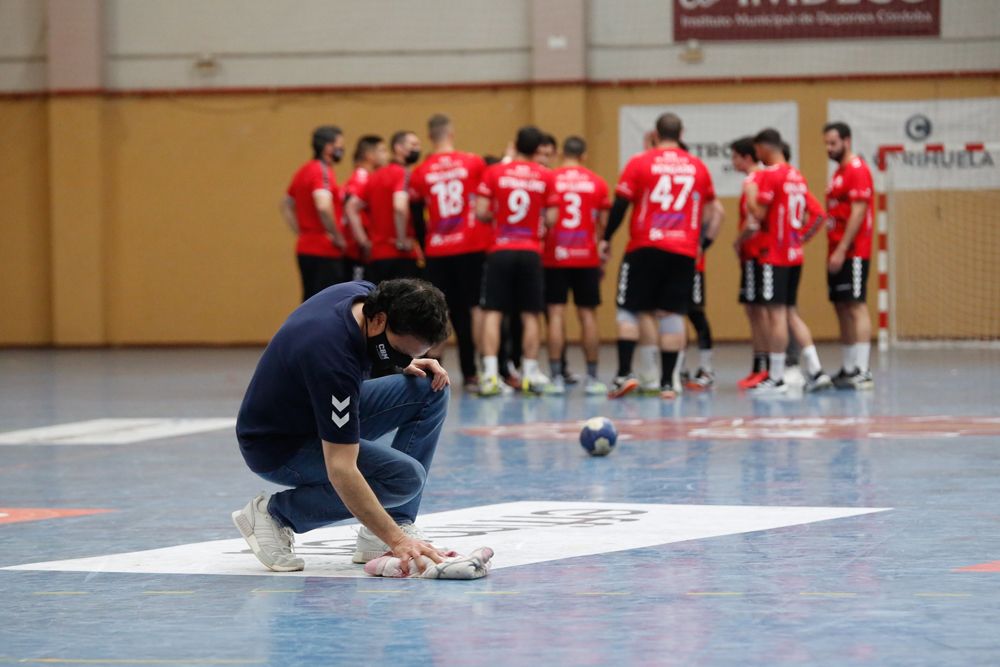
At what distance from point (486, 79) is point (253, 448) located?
50.9 feet

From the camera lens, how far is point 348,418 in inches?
177

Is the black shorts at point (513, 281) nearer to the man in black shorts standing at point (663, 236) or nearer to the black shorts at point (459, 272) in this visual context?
the black shorts at point (459, 272)

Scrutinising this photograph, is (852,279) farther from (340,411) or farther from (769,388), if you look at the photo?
(340,411)

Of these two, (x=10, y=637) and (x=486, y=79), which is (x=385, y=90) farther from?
(x=10, y=637)

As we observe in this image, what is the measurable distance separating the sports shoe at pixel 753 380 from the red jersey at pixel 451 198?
2.41 meters

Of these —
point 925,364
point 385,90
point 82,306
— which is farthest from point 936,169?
point 82,306

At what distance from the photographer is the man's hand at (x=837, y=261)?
12.2 m

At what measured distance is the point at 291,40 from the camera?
66.5ft

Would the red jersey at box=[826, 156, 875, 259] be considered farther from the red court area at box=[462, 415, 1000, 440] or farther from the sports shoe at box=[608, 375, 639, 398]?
the red court area at box=[462, 415, 1000, 440]

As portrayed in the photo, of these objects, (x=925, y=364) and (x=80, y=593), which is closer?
(x=80, y=593)

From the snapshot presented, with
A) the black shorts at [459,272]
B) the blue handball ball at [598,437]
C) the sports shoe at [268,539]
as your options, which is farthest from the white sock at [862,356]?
the sports shoe at [268,539]

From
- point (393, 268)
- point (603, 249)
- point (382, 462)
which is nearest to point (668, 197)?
point (603, 249)

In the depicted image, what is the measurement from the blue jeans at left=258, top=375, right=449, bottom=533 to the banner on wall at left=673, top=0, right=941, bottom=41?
15.2m

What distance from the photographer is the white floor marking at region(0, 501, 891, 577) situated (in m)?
5.12
